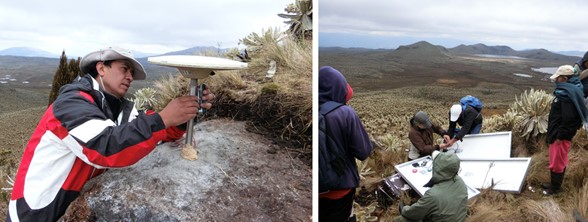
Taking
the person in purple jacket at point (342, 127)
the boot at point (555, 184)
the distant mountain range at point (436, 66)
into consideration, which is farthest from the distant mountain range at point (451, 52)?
A: the person in purple jacket at point (342, 127)

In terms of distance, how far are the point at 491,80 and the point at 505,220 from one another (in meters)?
0.89

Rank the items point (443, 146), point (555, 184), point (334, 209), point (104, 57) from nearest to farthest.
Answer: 1. point (104, 57)
2. point (334, 209)
3. point (555, 184)
4. point (443, 146)

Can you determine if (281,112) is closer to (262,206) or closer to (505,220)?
(262,206)

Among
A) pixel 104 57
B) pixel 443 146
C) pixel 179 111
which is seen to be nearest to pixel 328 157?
pixel 179 111

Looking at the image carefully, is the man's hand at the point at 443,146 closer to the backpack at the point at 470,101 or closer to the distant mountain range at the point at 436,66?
the backpack at the point at 470,101

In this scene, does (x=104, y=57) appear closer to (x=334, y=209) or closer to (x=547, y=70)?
(x=334, y=209)

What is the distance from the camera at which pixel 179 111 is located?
2.86 ft

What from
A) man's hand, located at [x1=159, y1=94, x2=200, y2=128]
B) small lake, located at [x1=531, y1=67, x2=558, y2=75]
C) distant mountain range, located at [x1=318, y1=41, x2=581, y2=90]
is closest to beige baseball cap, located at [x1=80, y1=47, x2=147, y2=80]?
man's hand, located at [x1=159, y1=94, x2=200, y2=128]

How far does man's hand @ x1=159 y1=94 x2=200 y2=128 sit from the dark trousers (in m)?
0.69

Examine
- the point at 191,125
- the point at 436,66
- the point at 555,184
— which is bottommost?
the point at 555,184

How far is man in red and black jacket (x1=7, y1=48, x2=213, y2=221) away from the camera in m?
0.71

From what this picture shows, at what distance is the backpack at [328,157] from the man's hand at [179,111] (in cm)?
45

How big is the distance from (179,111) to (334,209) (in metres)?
0.78

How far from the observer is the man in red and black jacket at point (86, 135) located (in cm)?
71
